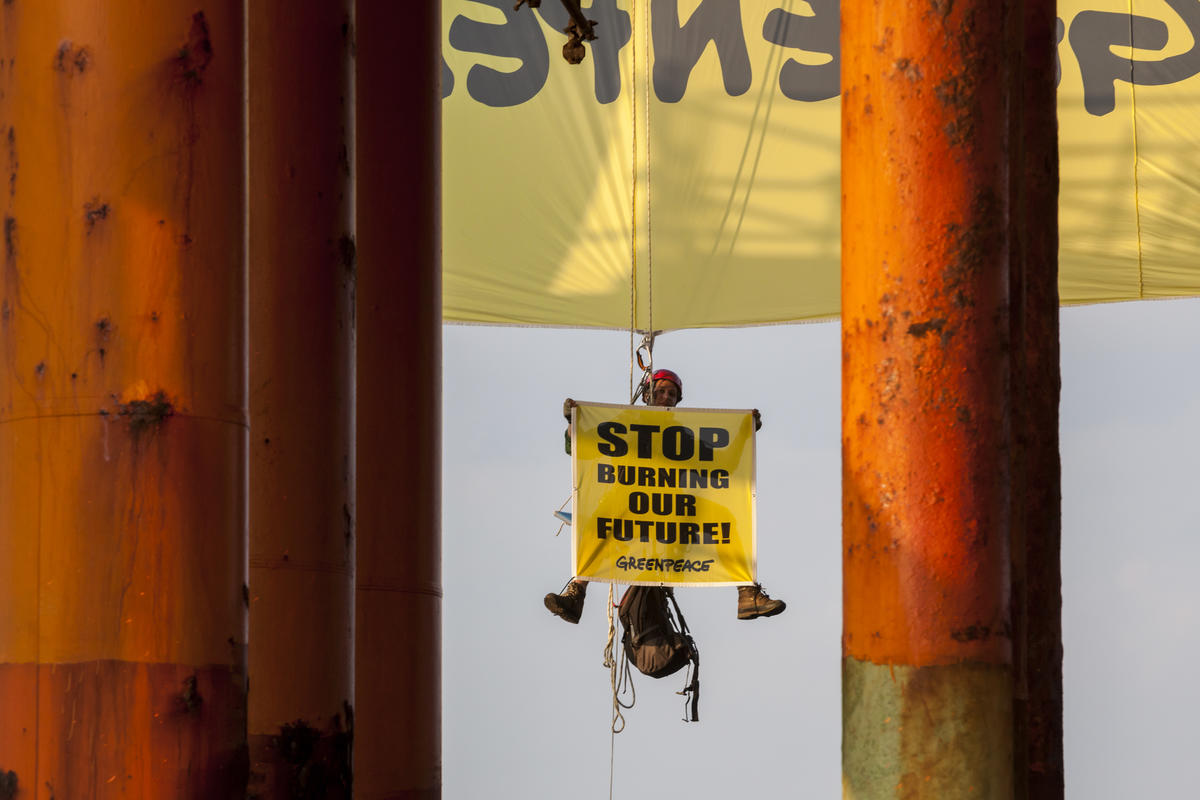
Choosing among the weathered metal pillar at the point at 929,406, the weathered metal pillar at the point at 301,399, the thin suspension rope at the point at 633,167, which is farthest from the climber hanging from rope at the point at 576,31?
the thin suspension rope at the point at 633,167

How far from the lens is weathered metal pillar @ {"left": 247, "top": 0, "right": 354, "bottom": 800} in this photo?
31.1 ft

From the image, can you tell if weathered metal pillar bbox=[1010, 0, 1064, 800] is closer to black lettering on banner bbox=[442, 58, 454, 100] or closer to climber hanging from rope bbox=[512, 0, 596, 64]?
climber hanging from rope bbox=[512, 0, 596, 64]

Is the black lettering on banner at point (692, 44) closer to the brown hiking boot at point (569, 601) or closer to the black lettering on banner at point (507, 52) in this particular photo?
the black lettering on banner at point (507, 52)

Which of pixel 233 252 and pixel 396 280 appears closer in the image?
pixel 233 252

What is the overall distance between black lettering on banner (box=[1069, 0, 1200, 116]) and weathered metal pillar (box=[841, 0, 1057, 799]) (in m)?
13.0

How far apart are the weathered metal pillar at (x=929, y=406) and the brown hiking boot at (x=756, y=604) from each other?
5.63 metres

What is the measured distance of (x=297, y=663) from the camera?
9.51 m

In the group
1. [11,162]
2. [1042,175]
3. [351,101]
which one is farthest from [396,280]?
[11,162]

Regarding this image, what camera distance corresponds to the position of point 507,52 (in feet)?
64.4

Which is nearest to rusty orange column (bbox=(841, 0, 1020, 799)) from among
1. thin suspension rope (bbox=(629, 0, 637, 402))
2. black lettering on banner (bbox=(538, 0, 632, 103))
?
thin suspension rope (bbox=(629, 0, 637, 402))

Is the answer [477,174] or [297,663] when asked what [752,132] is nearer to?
[477,174]

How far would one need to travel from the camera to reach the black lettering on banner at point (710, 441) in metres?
12.7

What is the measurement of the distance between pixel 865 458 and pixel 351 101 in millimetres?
4655

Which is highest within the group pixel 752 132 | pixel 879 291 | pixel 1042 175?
pixel 752 132
